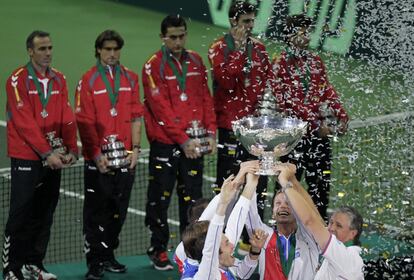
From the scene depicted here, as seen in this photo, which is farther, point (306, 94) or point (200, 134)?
point (306, 94)

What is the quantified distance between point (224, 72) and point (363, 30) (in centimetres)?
537

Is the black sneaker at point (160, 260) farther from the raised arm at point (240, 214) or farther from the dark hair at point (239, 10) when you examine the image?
the raised arm at point (240, 214)

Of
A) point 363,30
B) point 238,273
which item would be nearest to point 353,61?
point 363,30

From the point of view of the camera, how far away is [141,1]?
68.3 feet

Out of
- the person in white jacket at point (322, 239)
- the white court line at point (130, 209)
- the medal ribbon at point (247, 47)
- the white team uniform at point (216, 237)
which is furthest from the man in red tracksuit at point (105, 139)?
the person in white jacket at point (322, 239)

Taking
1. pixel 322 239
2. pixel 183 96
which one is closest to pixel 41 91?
pixel 183 96

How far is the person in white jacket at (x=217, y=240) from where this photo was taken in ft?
25.0

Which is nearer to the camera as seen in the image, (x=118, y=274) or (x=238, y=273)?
(x=238, y=273)

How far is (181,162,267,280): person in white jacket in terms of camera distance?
7.62 meters

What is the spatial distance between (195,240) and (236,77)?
365 centimetres

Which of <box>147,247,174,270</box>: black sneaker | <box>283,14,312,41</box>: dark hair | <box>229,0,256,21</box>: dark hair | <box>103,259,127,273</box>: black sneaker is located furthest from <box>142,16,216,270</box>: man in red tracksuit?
<box>283,14,312,41</box>: dark hair

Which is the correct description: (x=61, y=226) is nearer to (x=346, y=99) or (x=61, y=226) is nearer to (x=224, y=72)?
(x=224, y=72)

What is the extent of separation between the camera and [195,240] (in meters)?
7.85

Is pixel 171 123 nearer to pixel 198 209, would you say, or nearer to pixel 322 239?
pixel 198 209
